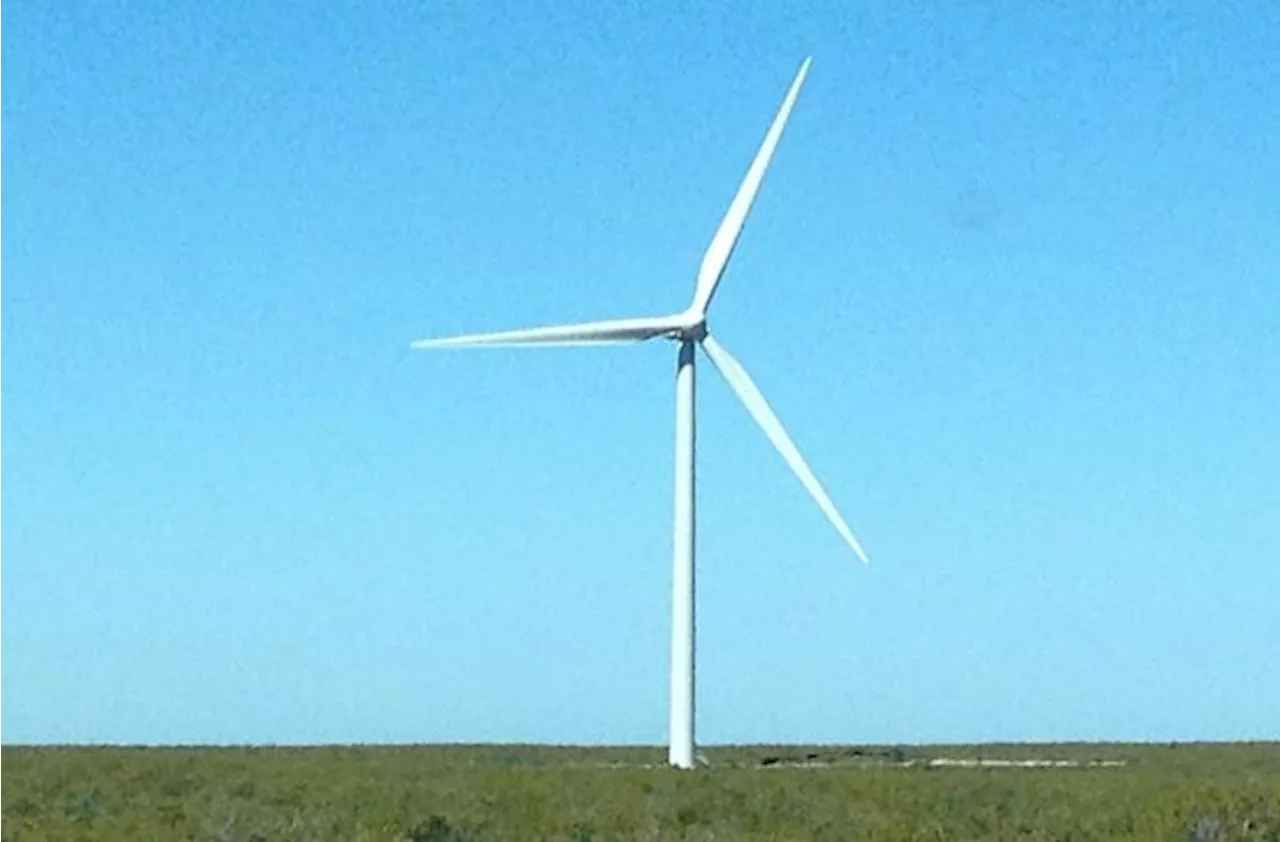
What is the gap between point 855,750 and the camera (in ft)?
270

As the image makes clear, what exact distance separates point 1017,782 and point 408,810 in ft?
43.3

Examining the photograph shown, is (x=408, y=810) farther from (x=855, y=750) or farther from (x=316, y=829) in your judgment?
(x=855, y=750)

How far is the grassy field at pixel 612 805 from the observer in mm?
30109

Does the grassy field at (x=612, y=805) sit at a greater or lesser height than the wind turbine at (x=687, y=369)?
lesser

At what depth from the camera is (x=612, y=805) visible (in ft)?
111

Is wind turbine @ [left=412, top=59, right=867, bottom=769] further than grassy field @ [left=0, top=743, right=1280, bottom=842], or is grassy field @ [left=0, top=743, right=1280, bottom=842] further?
wind turbine @ [left=412, top=59, right=867, bottom=769]

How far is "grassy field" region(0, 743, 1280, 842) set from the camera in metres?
30.1

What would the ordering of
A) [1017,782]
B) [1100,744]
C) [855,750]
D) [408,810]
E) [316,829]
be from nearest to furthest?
[316,829] < [408,810] < [1017,782] < [855,750] < [1100,744]

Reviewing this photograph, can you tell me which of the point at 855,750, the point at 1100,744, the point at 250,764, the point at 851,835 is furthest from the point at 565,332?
the point at 1100,744

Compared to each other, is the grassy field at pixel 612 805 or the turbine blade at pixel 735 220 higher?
the turbine blade at pixel 735 220

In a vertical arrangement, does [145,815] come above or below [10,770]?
below

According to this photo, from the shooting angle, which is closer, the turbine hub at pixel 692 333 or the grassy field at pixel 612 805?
the grassy field at pixel 612 805

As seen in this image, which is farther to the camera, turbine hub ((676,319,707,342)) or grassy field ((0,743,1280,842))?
turbine hub ((676,319,707,342))

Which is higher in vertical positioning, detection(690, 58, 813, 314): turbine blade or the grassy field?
detection(690, 58, 813, 314): turbine blade
